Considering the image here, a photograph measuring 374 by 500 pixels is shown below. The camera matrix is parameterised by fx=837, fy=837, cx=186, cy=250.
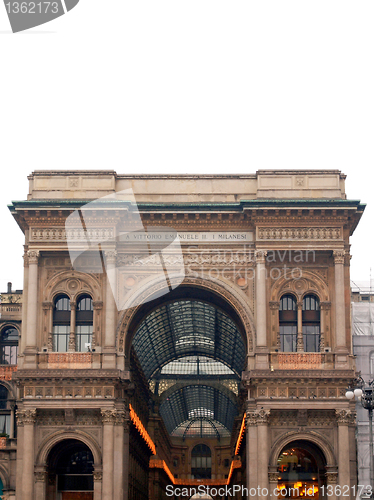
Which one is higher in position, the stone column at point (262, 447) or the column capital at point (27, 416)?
the column capital at point (27, 416)

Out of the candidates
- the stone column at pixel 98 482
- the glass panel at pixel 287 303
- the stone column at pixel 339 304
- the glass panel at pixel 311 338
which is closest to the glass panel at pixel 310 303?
the glass panel at pixel 287 303

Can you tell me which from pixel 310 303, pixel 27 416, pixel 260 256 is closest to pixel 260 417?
pixel 310 303

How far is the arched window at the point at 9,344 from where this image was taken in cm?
7206

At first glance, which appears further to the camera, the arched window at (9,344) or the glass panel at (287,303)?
the arched window at (9,344)

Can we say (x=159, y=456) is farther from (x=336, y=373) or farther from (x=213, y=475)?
(x=336, y=373)

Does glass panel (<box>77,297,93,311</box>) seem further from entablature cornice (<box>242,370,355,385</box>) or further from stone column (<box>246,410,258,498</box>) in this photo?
stone column (<box>246,410,258,498</box>)

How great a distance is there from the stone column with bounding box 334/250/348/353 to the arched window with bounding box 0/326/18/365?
29376mm

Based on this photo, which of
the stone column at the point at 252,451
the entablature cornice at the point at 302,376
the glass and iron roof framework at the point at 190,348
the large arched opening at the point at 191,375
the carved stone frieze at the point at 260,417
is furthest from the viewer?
the glass and iron roof framework at the point at 190,348

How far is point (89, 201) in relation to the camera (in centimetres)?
5859

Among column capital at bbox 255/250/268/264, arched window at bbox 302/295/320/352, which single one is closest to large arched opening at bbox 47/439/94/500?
arched window at bbox 302/295/320/352

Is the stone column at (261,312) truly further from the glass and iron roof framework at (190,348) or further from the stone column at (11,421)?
the stone column at (11,421)

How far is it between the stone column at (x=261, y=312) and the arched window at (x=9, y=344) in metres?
24.9

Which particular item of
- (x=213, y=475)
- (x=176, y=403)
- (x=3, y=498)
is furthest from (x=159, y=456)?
(x=3, y=498)

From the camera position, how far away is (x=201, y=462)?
15862cm
